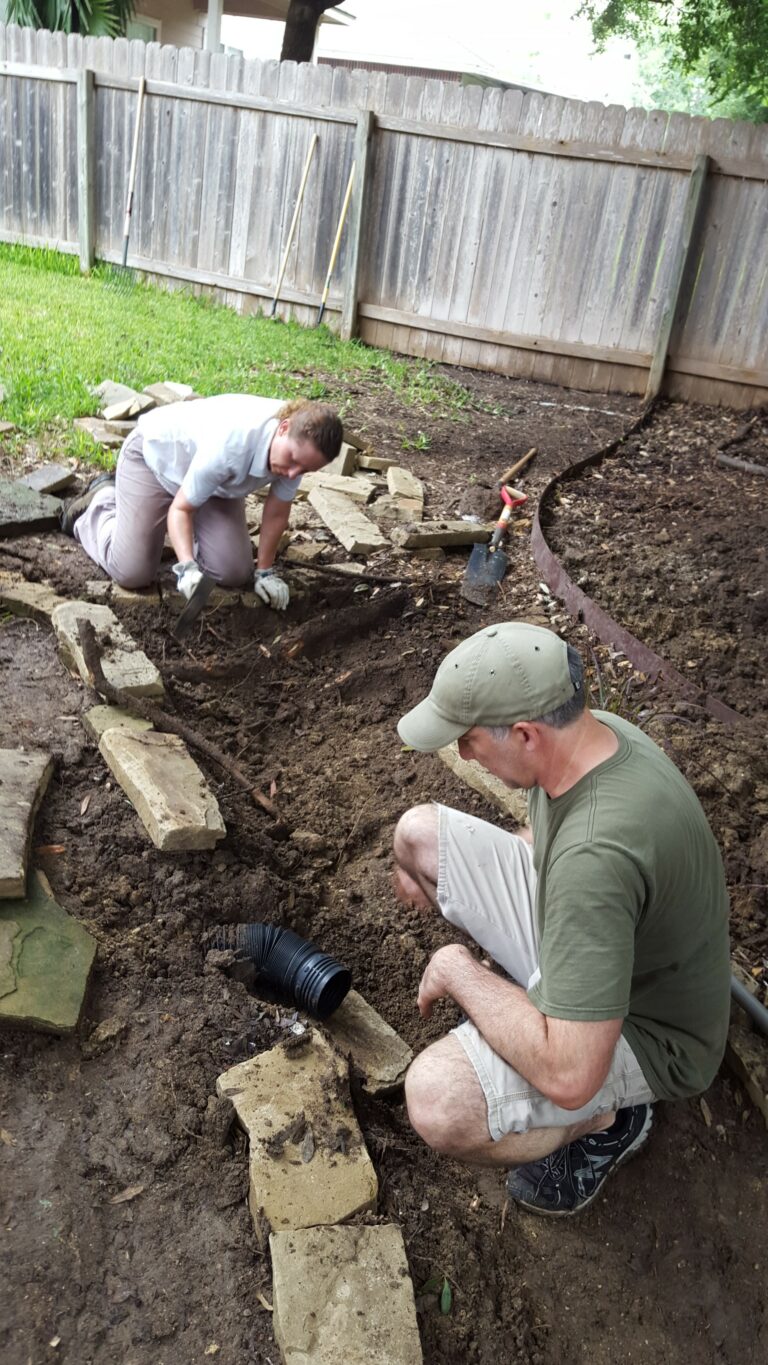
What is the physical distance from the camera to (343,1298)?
1823 millimetres

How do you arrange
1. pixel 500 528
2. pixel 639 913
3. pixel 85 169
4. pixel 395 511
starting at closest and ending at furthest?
pixel 639 913
pixel 500 528
pixel 395 511
pixel 85 169

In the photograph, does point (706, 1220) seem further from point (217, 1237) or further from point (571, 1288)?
point (217, 1237)

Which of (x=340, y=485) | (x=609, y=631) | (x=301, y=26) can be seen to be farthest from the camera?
(x=301, y=26)

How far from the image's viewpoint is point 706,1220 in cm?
229

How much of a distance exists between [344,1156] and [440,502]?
4477mm

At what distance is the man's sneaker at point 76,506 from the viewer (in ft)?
15.6

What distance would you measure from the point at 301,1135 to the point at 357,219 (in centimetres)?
893

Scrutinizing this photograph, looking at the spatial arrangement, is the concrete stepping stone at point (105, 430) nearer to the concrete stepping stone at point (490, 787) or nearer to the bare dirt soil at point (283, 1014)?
the bare dirt soil at point (283, 1014)

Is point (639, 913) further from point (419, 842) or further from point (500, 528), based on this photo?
point (500, 528)

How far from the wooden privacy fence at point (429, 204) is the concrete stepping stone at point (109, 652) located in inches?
257

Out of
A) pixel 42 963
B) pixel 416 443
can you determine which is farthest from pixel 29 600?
pixel 416 443

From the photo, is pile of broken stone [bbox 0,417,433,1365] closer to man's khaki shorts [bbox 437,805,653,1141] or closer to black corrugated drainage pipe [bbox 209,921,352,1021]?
black corrugated drainage pipe [bbox 209,921,352,1021]

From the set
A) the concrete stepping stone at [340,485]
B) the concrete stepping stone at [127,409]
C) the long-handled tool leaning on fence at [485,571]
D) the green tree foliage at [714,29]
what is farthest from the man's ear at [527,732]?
the green tree foliage at [714,29]

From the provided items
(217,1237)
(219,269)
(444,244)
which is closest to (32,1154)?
(217,1237)
